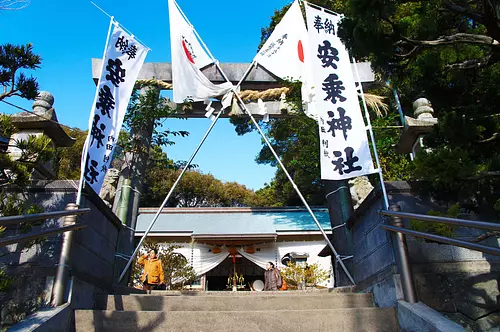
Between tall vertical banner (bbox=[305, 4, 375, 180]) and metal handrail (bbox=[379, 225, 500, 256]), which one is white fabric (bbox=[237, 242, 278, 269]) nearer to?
tall vertical banner (bbox=[305, 4, 375, 180])

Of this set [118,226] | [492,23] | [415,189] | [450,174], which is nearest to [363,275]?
[415,189]

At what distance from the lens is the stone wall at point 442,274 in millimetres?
3480

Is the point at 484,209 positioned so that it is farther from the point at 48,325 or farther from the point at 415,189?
the point at 48,325

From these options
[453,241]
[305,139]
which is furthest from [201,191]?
[453,241]

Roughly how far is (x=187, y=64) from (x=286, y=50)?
217 cm

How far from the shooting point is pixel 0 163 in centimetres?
350

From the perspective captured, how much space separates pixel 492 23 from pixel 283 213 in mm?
13004

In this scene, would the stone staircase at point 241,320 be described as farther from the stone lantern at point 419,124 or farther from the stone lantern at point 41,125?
the stone lantern at point 419,124

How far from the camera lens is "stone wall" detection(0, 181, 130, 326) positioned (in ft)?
11.3

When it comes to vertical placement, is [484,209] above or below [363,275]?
above

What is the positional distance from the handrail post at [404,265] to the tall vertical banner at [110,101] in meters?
3.74

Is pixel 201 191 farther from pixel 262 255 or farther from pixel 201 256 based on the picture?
pixel 262 255

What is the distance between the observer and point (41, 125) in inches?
207

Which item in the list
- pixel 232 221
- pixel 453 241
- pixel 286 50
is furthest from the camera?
pixel 232 221
